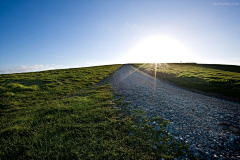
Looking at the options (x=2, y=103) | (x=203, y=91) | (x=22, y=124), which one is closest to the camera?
(x=22, y=124)

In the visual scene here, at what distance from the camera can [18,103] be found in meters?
16.4

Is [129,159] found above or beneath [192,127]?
beneath

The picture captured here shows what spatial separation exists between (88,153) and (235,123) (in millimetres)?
13664

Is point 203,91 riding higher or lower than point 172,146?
higher

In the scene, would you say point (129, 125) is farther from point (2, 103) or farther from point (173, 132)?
point (2, 103)

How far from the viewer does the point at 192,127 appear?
9219mm

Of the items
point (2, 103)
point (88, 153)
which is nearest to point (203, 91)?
point (88, 153)

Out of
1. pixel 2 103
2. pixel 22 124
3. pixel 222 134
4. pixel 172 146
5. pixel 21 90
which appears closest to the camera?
pixel 172 146

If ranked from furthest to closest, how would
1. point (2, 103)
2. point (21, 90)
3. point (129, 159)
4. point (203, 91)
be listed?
point (203, 91) < point (21, 90) < point (2, 103) < point (129, 159)

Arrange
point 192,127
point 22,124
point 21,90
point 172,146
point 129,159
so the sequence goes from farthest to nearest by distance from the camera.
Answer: point 21,90, point 22,124, point 192,127, point 172,146, point 129,159

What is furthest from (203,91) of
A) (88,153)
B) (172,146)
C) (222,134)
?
(88,153)

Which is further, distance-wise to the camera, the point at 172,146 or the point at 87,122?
the point at 87,122

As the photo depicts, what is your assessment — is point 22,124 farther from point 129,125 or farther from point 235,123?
point 235,123

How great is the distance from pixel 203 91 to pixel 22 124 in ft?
102
